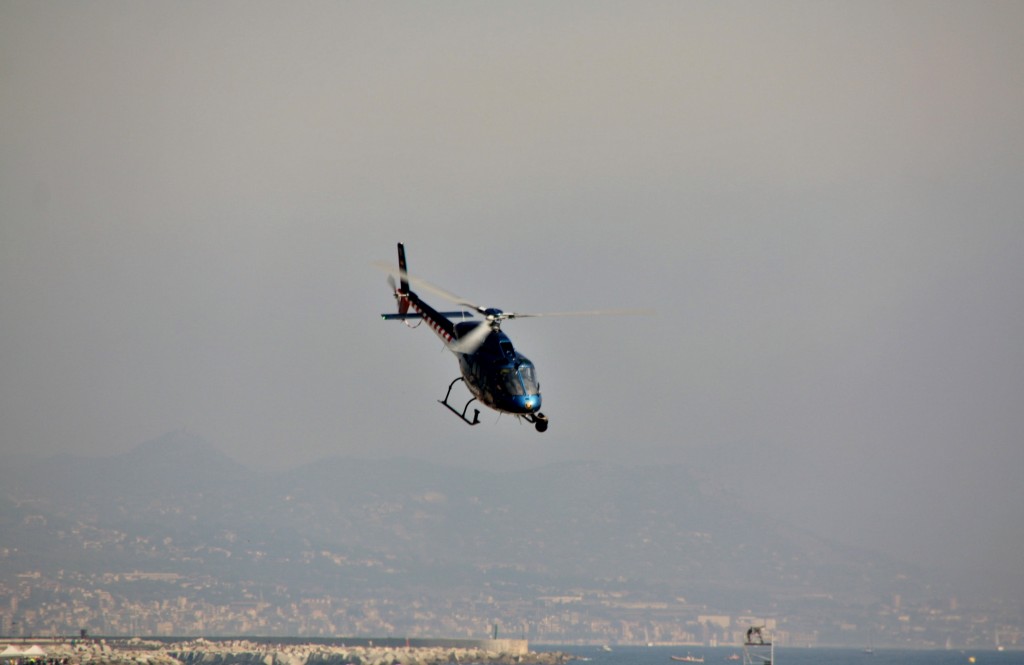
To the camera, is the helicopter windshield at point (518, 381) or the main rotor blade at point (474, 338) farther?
the main rotor blade at point (474, 338)

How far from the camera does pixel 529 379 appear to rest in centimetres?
5419

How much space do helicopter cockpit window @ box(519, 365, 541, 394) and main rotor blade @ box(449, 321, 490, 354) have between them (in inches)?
96.8

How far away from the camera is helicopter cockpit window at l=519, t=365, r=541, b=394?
177ft

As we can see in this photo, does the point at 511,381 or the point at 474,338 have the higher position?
the point at 474,338

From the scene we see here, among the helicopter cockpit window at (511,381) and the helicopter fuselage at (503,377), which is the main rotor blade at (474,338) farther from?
the helicopter cockpit window at (511,381)

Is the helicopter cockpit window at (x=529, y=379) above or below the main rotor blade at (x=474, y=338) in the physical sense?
below

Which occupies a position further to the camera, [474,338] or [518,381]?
[474,338]

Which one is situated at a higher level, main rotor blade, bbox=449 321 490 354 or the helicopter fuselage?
main rotor blade, bbox=449 321 490 354

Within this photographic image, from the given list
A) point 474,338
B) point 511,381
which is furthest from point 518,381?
point 474,338

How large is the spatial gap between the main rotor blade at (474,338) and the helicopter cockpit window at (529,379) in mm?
2458

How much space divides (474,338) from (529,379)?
341cm

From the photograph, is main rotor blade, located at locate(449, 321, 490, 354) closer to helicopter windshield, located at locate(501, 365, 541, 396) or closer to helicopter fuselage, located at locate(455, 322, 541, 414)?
helicopter fuselage, located at locate(455, 322, 541, 414)

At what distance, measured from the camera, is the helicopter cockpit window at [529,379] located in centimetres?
5403

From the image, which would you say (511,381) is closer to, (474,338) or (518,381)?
(518,381)
